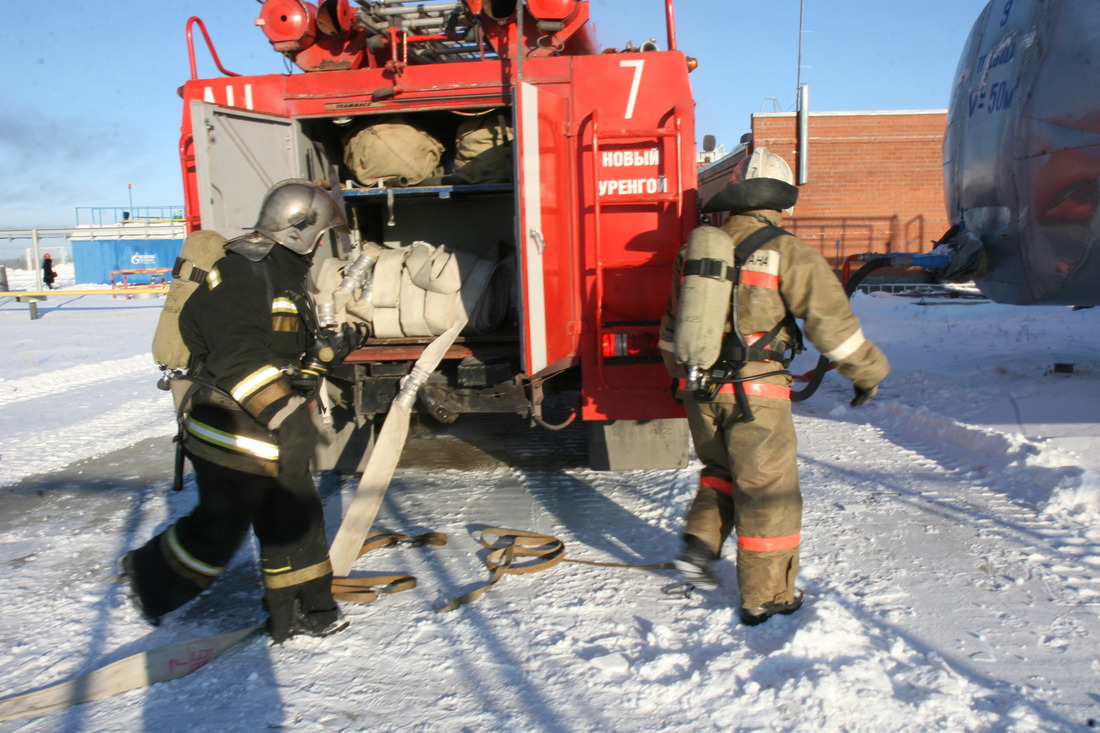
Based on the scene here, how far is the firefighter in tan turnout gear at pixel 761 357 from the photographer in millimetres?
3051

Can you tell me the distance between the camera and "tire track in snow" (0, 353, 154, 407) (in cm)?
915

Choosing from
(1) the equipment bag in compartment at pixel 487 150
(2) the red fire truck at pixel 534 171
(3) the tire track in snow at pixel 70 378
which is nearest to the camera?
(2) the red fire truck at pixel 534 171

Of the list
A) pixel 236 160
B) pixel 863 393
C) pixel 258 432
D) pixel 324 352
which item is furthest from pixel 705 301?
pixel 236 160

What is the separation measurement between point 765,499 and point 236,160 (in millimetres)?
3463

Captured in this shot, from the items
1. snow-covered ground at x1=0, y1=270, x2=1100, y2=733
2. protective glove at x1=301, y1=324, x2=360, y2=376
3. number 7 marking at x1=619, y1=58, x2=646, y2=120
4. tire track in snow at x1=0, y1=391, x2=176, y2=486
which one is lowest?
snow-covered ground at x1=0, y1=270, x2=1100, y2=733

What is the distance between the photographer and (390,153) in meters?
5.29

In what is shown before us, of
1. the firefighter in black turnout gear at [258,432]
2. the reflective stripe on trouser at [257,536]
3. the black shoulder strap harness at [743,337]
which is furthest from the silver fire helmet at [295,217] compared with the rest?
the black shoulder strap harness at [743,337]

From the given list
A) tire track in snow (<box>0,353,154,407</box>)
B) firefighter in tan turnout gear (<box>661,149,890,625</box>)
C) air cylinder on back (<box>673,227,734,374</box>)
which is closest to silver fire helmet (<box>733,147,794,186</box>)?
firefighter in tan turnout gear (<box>661,149,890,625</box>)

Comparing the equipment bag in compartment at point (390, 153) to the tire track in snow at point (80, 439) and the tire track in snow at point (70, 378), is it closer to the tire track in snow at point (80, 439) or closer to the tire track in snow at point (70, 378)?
the tire track in snow at point (80, 439)

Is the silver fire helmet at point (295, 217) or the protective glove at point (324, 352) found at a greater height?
the silver fire helmet at point (295, 217)

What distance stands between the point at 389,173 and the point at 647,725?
13.2 ft

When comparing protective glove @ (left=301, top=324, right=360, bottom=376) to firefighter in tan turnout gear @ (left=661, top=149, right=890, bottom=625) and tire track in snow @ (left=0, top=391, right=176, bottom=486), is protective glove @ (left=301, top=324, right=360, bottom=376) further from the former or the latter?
tire track in snow @ (left=0, top=391, right=176, bottom=486)

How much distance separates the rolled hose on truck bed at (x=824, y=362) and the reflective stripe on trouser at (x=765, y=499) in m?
0.35

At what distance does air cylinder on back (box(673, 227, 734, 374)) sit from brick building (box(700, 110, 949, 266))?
14.5 m
